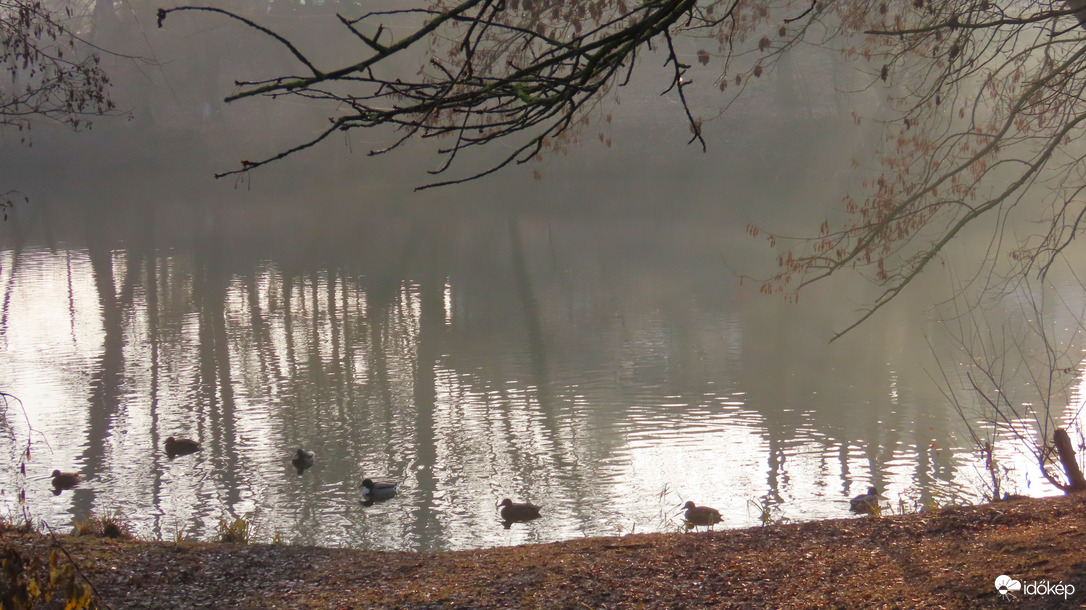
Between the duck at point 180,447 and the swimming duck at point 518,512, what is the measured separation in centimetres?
381

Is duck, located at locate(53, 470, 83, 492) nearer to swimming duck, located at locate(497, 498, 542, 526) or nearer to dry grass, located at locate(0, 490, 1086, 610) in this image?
dry grass, located at locate(0, 490, 1086, 610)

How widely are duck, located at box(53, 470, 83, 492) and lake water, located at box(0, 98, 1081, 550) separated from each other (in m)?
0.10

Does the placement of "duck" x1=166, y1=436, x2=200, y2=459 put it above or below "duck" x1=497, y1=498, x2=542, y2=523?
above

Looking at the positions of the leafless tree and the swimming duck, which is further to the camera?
the swimming duck

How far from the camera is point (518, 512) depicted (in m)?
8.12

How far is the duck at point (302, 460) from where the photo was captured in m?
9.47

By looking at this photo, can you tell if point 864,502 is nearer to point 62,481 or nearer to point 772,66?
point 772,66

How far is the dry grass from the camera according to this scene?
13.5 ft

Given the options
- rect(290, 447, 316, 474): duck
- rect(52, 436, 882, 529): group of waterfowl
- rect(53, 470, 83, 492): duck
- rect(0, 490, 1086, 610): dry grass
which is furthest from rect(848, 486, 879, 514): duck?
rect(53, 470, 83, 492): duck

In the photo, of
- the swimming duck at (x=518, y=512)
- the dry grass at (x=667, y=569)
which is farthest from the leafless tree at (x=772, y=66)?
the swimming duck at (x=518, y=512)

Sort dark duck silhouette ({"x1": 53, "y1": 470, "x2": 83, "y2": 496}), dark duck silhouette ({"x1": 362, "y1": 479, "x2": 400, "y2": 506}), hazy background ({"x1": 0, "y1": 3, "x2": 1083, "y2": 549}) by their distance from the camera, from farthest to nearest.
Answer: dark duck silhouette ({"x1": 53, "y1": 470, "x2": 83, "y2": 496}) → hazy background ({"x1": 0, "y1": 3, "x2": 1083, "y2": 549}) → dark duck silhouette ({"x1": 362, "y1": 479, "x2": 400, "y2": 506})

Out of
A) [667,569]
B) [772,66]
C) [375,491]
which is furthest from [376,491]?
[772,66]

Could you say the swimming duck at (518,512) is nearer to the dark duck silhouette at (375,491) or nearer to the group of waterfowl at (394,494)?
the group of waterfowl at (394,494)

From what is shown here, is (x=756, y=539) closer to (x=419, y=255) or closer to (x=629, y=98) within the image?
(x=419, y=255)
